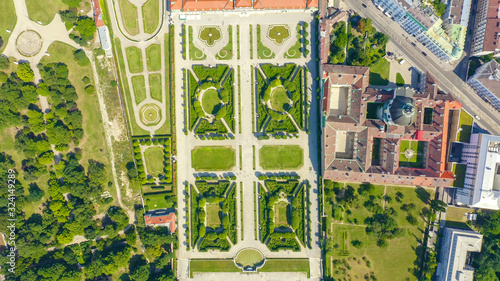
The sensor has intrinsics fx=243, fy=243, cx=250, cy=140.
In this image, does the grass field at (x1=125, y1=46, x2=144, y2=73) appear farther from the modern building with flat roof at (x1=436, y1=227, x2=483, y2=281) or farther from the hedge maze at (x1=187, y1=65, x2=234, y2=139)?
the modern building with flat roof at (x1=436, y1=227, x2=483, y2=281)

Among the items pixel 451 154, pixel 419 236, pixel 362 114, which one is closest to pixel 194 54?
pixel 362 114

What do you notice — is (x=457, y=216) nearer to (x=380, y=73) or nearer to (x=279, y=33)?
(x=380, y=73)

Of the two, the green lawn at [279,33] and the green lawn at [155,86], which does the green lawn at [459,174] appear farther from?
the green lawn at [155,86]

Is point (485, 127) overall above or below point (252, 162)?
above

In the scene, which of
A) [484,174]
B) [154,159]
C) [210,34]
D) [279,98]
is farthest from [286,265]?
[210,34]

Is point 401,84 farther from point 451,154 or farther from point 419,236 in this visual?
point 419,236

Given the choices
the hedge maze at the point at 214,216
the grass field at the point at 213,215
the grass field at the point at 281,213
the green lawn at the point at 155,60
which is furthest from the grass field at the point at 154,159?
the grass field at the point at 281,213

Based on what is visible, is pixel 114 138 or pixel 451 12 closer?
pixel 451 12
